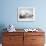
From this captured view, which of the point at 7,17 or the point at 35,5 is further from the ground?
the point at 35,5

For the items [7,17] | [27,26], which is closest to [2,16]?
[7,17]

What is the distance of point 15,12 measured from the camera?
406cm

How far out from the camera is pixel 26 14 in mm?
4066

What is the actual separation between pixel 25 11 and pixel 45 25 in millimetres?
809

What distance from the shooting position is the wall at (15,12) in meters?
4.05

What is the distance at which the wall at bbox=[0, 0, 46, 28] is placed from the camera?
13.3ft

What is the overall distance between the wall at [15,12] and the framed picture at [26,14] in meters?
0.13

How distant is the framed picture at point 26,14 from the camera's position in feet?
13.3

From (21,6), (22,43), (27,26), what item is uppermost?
A: (21,6)

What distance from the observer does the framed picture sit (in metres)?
4.05

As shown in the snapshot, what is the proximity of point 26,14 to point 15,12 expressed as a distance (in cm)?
37

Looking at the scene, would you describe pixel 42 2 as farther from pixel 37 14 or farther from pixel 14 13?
pixel 14 13

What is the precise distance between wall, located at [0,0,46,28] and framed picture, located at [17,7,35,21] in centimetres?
13

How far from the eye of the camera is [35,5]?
407cm
